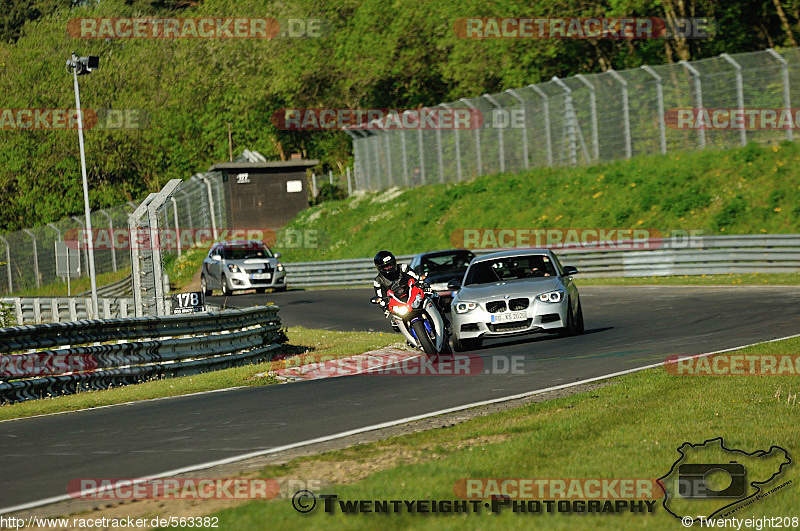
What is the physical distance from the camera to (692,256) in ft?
98.8

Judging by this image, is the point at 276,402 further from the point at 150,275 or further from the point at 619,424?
the point at 150,275

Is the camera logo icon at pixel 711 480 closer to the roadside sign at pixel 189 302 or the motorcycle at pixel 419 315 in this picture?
the motorcycle at pixel 419 315

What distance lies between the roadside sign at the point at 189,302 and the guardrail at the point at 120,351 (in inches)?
71.3

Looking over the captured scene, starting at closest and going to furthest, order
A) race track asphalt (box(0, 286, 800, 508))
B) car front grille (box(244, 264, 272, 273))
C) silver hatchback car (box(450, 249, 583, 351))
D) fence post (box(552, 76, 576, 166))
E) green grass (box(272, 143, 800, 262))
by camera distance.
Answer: race track asphalt (box(0, 286, 800, 508))
silver hatchback car (box(450, 249, 583, 351))
green grass (box(272, 143, 800, 262))
car front grille (box(244, 264, 272, 273))
fence post (box(552, 76, 576, 166))

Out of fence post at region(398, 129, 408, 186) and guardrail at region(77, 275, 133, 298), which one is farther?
fence post at region(398, 129, 408, 186)

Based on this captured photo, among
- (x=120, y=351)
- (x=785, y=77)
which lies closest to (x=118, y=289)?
(x=785, y=77)

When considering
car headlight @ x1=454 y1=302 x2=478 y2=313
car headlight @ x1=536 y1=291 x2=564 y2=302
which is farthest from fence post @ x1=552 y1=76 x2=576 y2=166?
car headlight @ x1=454 y1=302 x2=478 y2=313

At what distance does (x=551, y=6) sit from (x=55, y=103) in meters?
59.0

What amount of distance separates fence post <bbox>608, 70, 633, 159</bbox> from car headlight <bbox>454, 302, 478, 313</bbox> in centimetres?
2064

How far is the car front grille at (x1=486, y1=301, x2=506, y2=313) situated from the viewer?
1683 cm

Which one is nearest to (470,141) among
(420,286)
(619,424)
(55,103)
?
(420,286)

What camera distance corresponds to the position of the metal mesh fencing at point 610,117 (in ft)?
108

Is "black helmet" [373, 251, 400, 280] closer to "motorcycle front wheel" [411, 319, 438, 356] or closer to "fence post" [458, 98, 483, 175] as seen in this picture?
"motorcycle front wheel" [411, 319, 438, 356]

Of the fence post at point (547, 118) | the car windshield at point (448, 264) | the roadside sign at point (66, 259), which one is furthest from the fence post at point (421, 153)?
the car windshield at point (448, 264)
